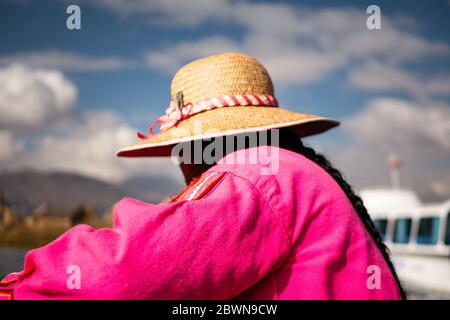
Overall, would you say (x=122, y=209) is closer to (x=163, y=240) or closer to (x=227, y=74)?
(x=163, y=240)

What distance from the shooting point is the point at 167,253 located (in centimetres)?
128

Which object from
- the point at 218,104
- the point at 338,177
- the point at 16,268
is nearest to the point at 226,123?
the point at 218,104

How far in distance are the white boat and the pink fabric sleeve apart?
14.0 meters

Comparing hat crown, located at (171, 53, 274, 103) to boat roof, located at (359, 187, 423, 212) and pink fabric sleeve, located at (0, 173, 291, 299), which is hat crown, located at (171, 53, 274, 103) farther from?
boat roof, located at (359, 187, 423, 212)

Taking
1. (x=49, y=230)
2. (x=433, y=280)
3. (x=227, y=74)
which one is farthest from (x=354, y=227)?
(x=49, y=230)

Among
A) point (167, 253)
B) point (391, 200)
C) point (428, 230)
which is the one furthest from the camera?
point (391, 200)

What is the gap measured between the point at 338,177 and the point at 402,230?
56.2 ft

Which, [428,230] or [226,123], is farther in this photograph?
[428,230]

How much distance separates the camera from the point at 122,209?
1367 millimetres

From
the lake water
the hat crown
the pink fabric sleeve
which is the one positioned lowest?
the lake water

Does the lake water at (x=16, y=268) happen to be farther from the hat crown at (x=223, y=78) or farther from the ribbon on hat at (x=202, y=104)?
the hat crown at (x=223, y=78)

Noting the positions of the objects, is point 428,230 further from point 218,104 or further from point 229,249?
point 229,249

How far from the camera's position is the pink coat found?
128 cm

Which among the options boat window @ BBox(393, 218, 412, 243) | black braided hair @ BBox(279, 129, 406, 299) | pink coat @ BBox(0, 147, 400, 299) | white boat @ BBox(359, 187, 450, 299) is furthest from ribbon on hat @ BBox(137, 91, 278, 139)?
boat window @ BBox(393, 218, 412, 243)
